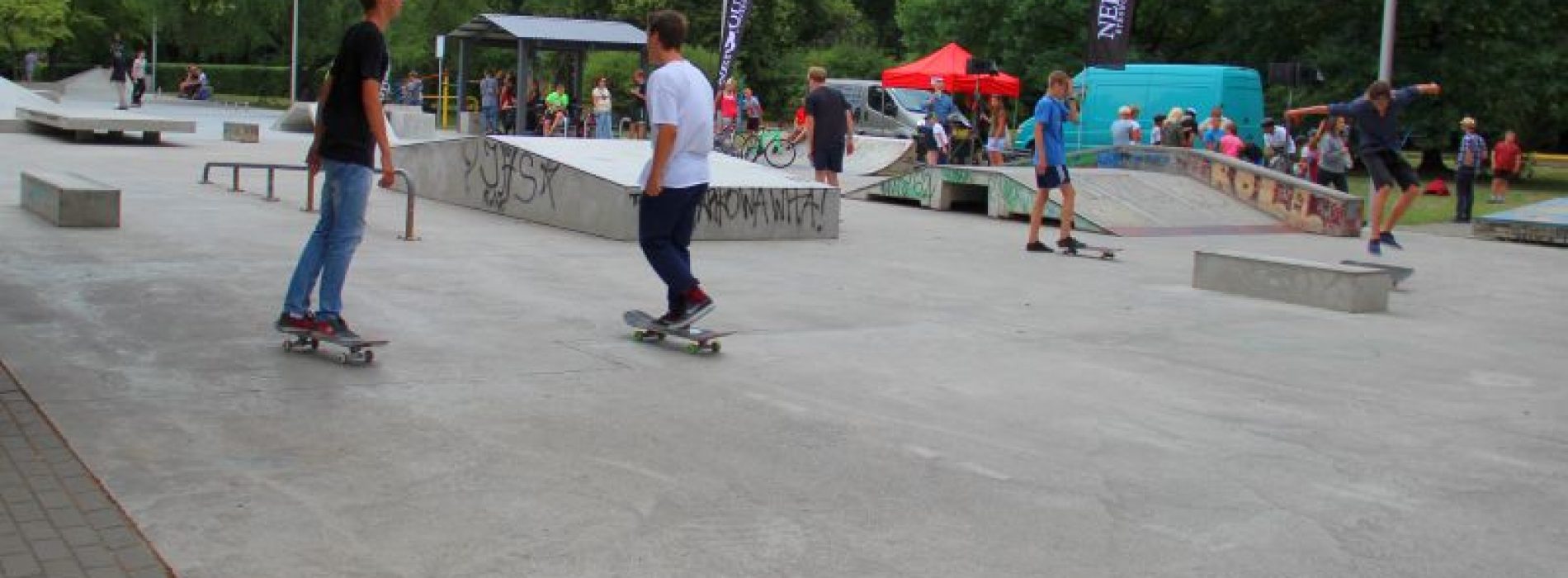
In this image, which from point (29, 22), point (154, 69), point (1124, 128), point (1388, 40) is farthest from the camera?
point (154, 69)

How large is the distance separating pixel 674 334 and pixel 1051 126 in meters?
6.58

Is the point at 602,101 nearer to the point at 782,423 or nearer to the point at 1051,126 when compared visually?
the point at 1051,126

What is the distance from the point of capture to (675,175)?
25.0 feet

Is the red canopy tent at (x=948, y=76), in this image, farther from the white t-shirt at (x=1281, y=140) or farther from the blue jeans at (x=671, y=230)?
the blue jeans at (x=671, y=230)

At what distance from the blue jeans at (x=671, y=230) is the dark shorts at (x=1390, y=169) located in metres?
8.17

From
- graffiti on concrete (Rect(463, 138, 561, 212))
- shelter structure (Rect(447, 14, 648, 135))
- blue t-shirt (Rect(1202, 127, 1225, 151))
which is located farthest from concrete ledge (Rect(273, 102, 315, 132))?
blue t-shirt (Rect(1202, 127, 1225, 151))

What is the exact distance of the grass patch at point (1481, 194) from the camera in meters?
23.9

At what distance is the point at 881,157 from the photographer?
28594 millimetres

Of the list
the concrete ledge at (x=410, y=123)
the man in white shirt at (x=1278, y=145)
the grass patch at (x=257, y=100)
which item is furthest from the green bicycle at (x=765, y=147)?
the grass patch at (x=257, y=100)

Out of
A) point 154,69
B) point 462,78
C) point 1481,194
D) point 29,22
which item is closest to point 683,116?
point 1481,194

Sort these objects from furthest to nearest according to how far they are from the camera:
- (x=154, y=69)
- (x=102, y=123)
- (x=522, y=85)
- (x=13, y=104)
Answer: (x=154, y=69)
(x=522, y=85)
(x=13, y=104)
(x=102, y=123)

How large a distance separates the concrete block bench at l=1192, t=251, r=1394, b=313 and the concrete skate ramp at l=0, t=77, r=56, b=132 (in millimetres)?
22713

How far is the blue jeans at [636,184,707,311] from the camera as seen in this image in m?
7.66

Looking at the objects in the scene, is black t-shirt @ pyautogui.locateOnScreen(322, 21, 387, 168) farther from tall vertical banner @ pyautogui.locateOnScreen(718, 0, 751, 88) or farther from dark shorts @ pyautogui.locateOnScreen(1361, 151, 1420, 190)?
tall vertical banner @ pyautogui.locateOnScreen(718, 0, 751, 88)
